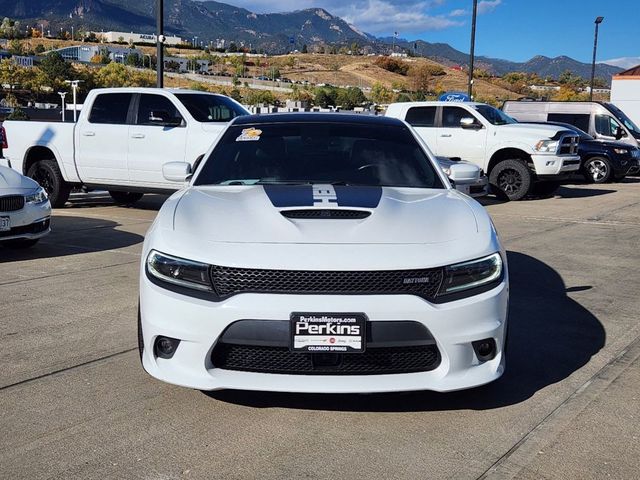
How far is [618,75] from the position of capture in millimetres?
38688

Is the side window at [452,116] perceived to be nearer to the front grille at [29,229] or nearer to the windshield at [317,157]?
the front grille at [29,229]

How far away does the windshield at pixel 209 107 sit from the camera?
11789mm

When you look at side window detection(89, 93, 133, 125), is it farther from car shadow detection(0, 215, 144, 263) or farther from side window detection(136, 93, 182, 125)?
car shadow detection(0, 215, 144, 263)

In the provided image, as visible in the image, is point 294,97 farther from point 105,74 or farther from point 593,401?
point 593,401

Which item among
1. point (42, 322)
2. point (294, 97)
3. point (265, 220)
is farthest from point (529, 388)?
point (294, 97)

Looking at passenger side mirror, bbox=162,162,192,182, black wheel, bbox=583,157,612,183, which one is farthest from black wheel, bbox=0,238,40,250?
black wheel, bbox=583,157,612,183

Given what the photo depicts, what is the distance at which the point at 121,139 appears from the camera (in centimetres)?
1189

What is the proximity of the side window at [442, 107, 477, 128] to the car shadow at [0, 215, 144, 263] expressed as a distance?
26.4ft

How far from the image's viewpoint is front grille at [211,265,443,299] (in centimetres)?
346

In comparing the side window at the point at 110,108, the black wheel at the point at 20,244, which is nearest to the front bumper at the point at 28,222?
the black wheel at the point at 20,244

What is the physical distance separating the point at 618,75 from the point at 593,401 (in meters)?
38.5

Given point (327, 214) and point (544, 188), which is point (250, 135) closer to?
point (327, 214)

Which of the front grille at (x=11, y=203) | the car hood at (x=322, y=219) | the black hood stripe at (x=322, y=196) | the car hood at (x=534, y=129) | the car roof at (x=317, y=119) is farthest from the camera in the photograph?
the car hood at (x=534, y=129)

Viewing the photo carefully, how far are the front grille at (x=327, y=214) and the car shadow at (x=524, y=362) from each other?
97 cm
